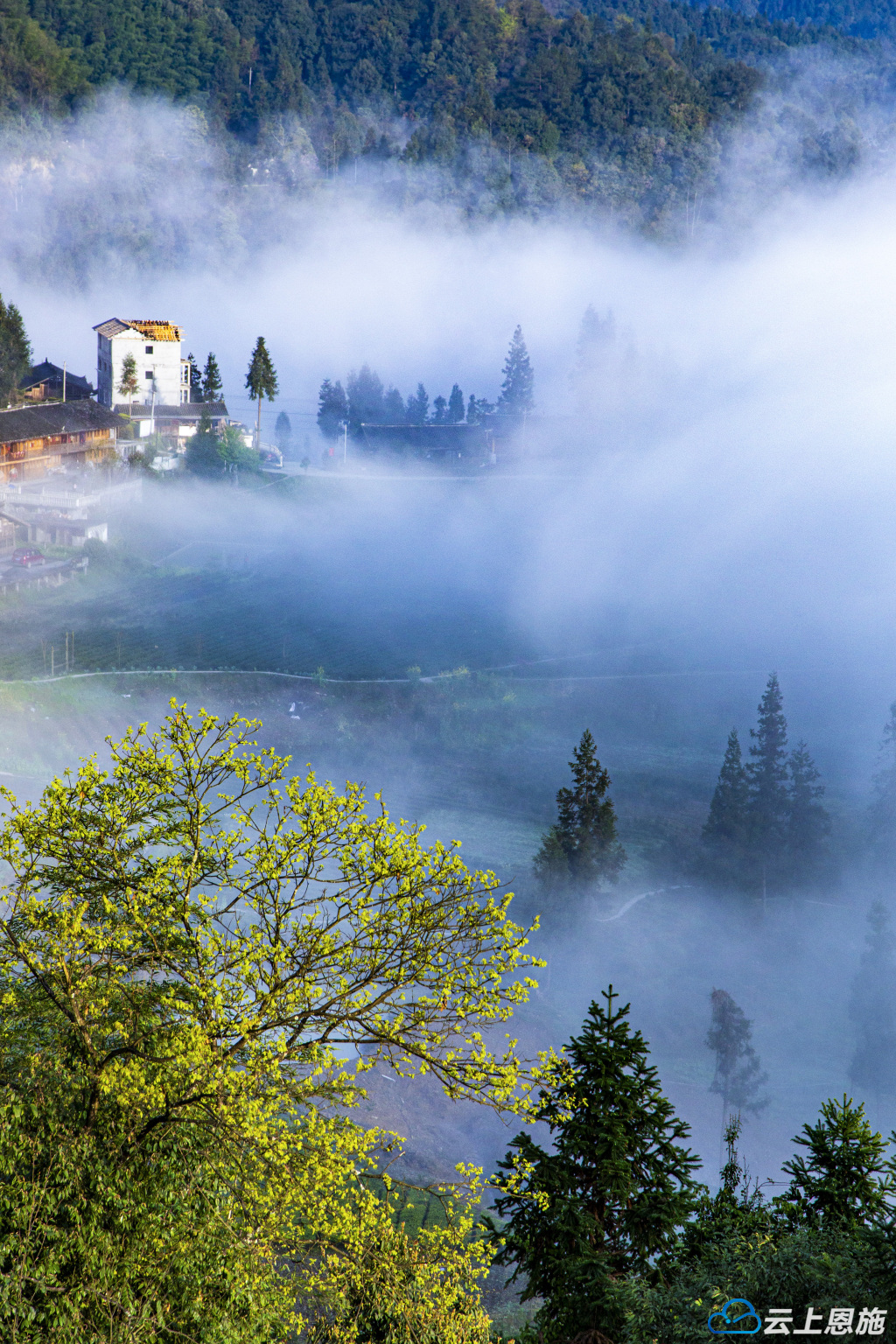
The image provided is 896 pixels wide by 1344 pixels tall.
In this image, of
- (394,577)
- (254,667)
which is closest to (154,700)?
(254,667)

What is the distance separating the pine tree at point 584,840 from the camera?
66562mm

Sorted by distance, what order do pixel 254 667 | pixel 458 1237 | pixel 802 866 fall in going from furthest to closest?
pixel 254 667
pixel 802 866
pixel 458 1237

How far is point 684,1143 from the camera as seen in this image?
5878cm

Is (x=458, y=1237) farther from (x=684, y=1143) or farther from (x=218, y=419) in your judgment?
(x=218, y=419)

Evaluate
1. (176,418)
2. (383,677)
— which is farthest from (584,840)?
(176,418)

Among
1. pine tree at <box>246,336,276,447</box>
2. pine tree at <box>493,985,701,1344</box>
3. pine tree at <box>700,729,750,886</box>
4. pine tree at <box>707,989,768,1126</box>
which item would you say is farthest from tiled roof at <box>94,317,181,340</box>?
pine tree at <box>493,985,701,1344</box>

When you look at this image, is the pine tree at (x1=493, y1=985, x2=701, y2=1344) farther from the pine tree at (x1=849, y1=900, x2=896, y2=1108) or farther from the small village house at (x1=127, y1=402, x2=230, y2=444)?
the small village house at (x1=127, y1=402, x2=230, y2=444)

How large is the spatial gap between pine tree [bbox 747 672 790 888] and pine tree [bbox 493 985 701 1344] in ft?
198

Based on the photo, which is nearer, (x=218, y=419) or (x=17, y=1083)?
(x=17, y=1083)

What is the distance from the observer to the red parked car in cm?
11131

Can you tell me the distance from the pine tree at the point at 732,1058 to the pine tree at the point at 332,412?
128576 mm

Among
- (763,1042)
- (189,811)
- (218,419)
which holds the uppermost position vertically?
(218,419)

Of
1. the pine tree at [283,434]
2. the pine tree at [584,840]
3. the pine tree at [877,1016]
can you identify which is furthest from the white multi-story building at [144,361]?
the pine tree at [877,1016]

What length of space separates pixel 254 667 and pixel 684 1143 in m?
70.9
